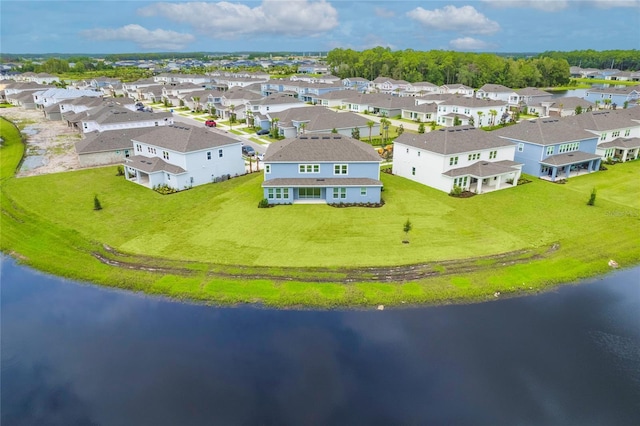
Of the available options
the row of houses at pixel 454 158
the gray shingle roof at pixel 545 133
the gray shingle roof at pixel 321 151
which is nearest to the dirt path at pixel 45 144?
the gray shingle roof at pixel 321 151

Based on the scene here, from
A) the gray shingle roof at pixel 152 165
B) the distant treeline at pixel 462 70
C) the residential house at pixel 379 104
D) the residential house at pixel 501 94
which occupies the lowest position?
the gray shingle roof at pixel 152 165

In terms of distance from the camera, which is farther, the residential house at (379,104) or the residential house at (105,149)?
the residential house at (379,104)

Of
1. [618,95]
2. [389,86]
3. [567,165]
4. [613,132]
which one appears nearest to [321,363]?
[567,165]

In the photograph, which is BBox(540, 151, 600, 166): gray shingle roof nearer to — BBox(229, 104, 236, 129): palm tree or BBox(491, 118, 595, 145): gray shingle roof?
BBox(491, 118, 595, 145): gray shingle roof

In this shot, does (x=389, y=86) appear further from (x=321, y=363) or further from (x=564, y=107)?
(x=321, y=363)

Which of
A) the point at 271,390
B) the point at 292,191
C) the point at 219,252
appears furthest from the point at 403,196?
the point at 271,390

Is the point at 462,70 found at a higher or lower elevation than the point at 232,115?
higher

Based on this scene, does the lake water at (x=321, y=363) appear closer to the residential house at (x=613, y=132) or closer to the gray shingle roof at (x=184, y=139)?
the gray shingle roof at (x=184, y=139)
